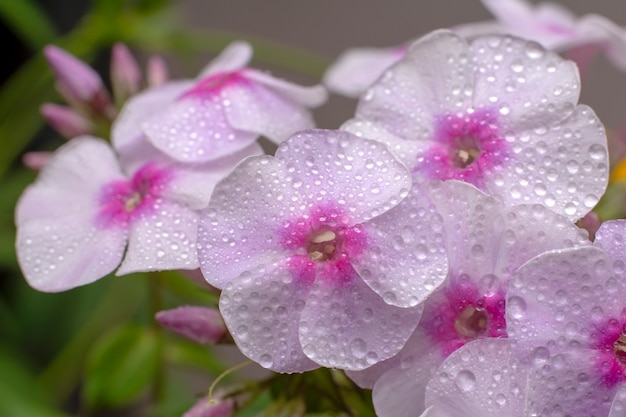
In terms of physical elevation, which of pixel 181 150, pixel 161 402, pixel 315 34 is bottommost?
pixel 315 34

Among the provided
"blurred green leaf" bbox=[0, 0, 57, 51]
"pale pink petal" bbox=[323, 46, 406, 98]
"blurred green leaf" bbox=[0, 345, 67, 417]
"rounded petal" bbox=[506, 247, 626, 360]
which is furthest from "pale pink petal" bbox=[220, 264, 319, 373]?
"blurred green leaf" bbox=[0, 0, 57, 51]

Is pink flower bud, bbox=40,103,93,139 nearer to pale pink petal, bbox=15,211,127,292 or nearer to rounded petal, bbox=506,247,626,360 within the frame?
pale pink petal, bbox=15,211,127,292

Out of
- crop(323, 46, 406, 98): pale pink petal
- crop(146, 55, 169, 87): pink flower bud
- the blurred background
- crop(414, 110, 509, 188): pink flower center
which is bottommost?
the blurred background

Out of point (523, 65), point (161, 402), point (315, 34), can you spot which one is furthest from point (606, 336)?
point (315, 34)

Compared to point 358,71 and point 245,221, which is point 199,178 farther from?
point 358,71

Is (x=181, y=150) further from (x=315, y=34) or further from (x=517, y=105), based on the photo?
(x=315, y=34)

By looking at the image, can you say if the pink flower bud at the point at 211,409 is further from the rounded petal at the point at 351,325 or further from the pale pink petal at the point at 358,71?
the pale pink petal at the point at 358,71
